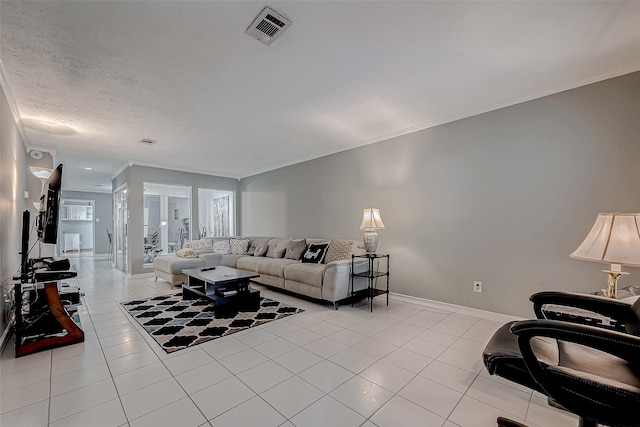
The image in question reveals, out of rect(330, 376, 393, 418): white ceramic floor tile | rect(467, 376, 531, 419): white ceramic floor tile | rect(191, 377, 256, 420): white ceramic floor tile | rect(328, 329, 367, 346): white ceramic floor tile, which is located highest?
rect(191, 377, 256, 420): white ceramic floor tile

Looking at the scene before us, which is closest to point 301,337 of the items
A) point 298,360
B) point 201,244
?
point 298,360

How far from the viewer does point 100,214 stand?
10.0 m

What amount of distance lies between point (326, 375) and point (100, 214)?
37.7ft

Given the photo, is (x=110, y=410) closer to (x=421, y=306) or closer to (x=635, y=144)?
(x=421, y=306)

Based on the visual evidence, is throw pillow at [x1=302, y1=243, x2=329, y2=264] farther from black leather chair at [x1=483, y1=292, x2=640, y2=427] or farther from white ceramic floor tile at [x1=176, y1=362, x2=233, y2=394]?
black leather chair at [x1=483, y1=292, x2=640, y2=427]

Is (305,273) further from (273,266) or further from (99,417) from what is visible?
(99,417)

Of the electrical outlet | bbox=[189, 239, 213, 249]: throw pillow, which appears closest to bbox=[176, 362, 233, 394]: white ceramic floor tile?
the electrical outlet

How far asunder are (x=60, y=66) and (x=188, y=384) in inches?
111

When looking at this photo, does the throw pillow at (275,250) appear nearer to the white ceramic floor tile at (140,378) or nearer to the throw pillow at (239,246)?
the throw pillow at (239,246)

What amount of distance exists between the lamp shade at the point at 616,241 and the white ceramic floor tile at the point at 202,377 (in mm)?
2620

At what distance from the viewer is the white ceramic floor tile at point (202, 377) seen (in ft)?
6.17

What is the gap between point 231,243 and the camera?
6059 mm

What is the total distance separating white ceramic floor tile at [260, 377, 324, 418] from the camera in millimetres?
1663

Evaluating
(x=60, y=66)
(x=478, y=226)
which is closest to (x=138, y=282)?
(x=60, y=66)
